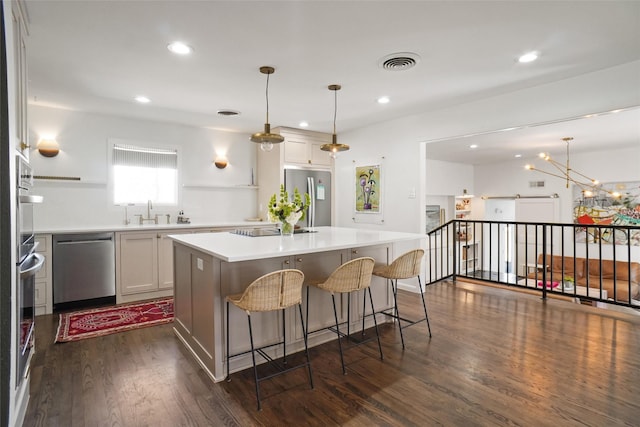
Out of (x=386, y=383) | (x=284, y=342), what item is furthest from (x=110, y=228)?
(x=386, y=383)

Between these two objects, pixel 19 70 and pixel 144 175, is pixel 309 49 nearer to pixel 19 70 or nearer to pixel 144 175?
pixel 19 70

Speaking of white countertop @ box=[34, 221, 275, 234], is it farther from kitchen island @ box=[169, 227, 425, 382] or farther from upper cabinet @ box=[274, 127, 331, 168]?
kitchen island @ box=[169, 227, 425, 382]

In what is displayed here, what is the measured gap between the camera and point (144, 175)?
4.99 metres

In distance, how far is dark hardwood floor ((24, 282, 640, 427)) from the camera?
1976 millimetres

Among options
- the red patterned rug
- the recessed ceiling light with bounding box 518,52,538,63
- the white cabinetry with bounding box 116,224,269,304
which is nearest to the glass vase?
the red patterned rug

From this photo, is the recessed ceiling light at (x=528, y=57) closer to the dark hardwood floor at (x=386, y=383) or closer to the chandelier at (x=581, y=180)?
the dark hardwood floor at (x=386, y=383)

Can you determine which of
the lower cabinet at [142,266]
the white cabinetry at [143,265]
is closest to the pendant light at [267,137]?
the lower cabinet at [142,266]

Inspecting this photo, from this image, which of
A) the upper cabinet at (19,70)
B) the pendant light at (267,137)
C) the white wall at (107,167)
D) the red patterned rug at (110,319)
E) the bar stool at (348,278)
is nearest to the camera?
the upper cabinet at (19,70)

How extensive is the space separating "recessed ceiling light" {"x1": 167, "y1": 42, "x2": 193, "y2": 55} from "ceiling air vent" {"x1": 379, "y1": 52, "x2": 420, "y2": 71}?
1.59 meters

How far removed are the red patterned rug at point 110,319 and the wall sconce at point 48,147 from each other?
6.59 feet

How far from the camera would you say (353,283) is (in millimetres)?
2607

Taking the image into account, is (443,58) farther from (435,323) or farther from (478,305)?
(478,305)

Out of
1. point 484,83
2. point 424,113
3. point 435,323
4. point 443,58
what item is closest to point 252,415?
point 435,323

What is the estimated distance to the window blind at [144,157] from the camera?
188 inches
